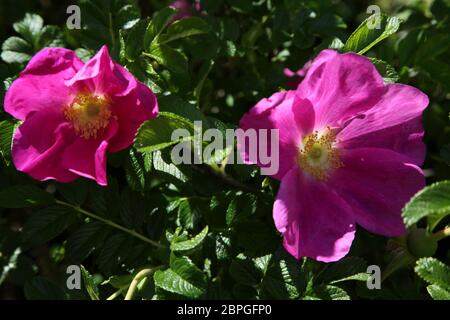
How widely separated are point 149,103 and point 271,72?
51 cm

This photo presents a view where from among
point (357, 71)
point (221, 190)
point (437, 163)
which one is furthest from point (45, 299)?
point (437, 163)

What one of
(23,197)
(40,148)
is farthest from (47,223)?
(40,148)

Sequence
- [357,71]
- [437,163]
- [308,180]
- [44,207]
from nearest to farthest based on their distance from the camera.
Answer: [357,71] < [308,180] < [44,207] < [437,163]

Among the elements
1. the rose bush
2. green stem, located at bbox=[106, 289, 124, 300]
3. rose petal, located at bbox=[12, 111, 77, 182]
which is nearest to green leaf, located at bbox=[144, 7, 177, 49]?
the rose bush

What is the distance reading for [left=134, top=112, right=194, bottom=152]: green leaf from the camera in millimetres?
1123

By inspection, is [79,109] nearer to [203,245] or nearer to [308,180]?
[203,245]

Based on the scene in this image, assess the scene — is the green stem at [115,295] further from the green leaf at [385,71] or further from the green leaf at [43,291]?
the green leaf at [385,71]

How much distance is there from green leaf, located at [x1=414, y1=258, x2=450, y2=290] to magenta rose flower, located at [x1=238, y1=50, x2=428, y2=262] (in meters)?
0.09

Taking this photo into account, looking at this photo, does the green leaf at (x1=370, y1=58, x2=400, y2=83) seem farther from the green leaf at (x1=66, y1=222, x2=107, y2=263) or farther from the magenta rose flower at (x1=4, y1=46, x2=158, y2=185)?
the green leaf at (x1=66, y1=222, x2=107, y2=263)

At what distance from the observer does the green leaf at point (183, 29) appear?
4.42 ft

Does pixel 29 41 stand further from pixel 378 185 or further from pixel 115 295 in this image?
pixel 378 185

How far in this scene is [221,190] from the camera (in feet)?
4.53

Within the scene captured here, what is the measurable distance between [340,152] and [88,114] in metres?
0.48

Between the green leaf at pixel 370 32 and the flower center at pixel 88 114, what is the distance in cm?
46
